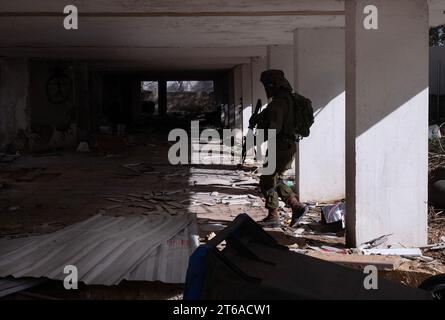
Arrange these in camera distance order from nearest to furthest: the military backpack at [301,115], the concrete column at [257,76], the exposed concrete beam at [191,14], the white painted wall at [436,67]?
1. the military backpack at [301,115]
2. the exposed concrete beam at [191,14]
3. the concrete column at [257,76]
4. the white painted wall at [436,67]

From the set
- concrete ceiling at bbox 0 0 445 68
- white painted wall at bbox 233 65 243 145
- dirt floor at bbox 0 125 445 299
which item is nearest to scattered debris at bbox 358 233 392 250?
dirt floor at bbox 0 125 445 299

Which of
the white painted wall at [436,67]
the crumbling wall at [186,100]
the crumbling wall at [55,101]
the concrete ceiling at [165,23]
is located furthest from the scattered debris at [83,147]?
the crumbling wall at [186,100]

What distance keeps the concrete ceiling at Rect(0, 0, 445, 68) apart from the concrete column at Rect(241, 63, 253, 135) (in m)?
3.80

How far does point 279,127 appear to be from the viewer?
21.7ft

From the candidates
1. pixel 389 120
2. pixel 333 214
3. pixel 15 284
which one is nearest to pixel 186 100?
pixel 333 214

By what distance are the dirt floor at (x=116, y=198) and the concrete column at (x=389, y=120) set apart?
459 mm

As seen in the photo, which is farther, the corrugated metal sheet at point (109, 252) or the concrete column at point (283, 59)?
the concrete column at point (283, 59)

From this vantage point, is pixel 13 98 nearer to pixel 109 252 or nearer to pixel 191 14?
pixel 191 14

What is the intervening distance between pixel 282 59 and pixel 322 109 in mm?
3164

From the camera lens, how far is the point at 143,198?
9133 mm

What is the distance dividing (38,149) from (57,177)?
6.12 metres

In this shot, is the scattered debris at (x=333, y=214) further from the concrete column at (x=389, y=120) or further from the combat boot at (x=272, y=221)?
the concrete column at (x=389, y=120)

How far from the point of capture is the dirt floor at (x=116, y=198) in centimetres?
518
